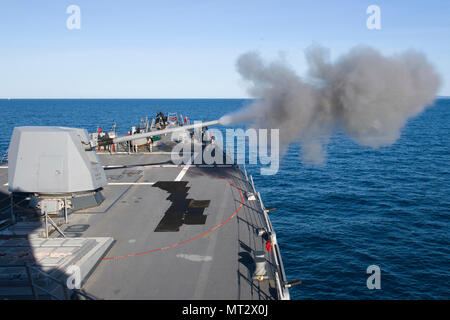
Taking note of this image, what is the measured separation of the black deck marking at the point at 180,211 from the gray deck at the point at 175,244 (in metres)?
0.17

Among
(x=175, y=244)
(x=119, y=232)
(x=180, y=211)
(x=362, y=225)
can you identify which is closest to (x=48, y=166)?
(x=119, y=232)

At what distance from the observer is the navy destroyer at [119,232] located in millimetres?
10617

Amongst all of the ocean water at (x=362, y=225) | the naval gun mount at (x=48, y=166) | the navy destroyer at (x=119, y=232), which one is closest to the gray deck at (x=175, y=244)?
the navy destroyer at (x=119, y=232)

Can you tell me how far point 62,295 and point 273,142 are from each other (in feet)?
40.0

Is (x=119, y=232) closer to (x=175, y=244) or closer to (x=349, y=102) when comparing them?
(x=175, y=244)

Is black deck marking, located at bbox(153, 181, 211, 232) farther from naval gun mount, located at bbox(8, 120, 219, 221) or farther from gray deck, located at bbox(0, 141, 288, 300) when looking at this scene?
naval gun mount, located at bbox(8, 120, 219, 221)

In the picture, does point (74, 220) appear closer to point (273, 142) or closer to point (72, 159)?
point (72, 159)

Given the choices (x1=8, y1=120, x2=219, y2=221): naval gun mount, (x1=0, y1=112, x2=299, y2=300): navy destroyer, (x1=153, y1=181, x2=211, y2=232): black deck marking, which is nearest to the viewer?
(x1=0, y1=112, x2=299, y2=300): navy destroyer

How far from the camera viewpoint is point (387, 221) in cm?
2844

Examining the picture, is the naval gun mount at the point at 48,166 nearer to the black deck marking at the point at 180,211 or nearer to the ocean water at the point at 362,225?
the black deck marking at the point at 180,211

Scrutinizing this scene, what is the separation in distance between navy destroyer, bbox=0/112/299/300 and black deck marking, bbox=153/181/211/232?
5 cm

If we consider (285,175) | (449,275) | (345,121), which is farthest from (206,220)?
(285,175)

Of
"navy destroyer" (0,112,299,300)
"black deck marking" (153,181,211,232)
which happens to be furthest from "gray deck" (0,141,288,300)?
"black deck marking" (153,181,211,232)

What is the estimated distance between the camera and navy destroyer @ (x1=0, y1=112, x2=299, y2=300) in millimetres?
10617
